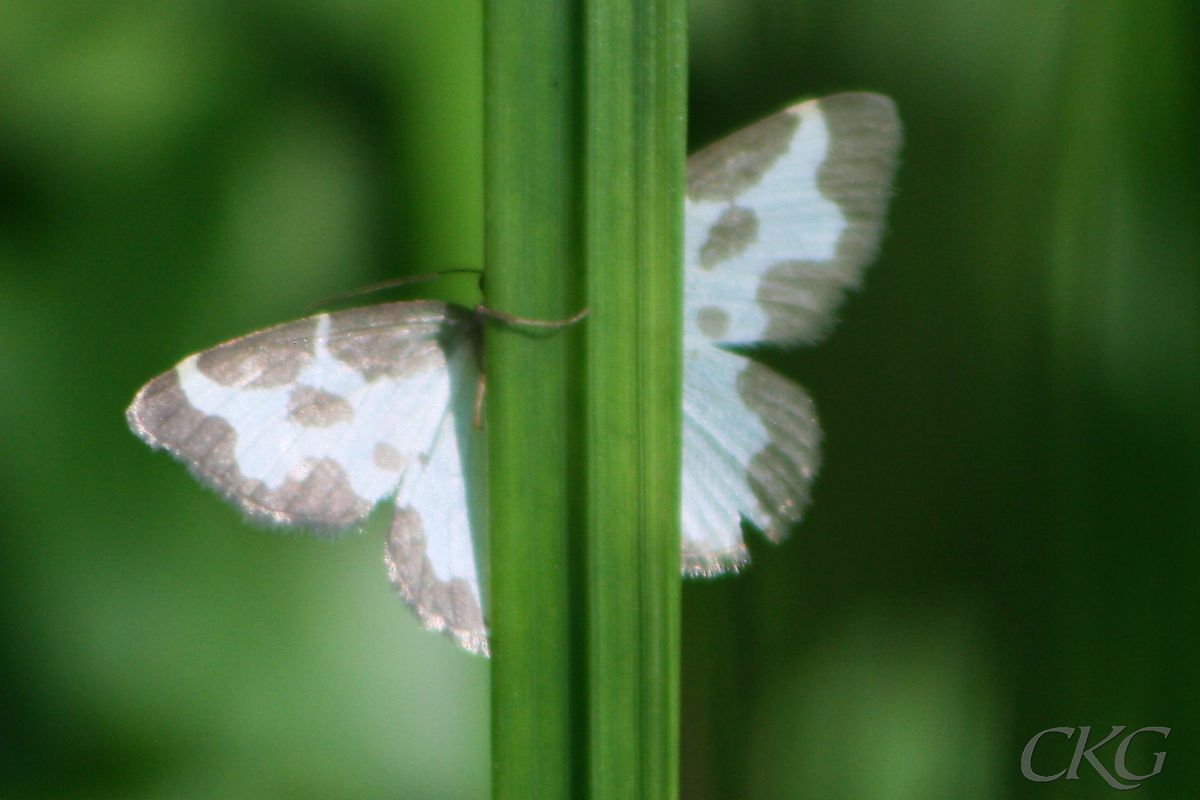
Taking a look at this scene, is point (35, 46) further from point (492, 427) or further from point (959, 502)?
point (959, 502)

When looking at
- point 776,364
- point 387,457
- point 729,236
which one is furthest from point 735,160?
point 387,457

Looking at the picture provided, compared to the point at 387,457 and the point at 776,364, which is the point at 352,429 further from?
the point at 776,364

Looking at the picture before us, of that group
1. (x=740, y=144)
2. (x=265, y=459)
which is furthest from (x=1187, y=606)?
(x=265, y=459)

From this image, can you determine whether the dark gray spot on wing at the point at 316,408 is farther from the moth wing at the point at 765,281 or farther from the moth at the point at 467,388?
the moth wing at the point at 765,281

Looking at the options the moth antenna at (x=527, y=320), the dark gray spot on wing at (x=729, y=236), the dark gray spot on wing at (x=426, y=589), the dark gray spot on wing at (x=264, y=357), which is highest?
the dark gray spot on wing at (x=729, y=236)

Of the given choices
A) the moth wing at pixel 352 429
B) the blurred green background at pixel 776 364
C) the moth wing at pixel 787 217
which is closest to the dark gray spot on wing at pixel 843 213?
the moth wing at pixel 787 217

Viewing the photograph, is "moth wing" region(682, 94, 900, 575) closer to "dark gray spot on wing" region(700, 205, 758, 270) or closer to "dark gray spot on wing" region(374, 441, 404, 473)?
"dark gray spot on wing" region(700, 205, 758, 270)

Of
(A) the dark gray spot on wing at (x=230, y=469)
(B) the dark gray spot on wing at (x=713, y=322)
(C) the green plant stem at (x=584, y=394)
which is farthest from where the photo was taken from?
(B) the dark gray spot on wing at (x=713, y=322)

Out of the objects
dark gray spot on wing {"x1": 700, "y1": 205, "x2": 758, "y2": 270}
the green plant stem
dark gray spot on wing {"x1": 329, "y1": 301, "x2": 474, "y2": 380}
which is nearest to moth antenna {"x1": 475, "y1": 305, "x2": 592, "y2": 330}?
the green plant stem
